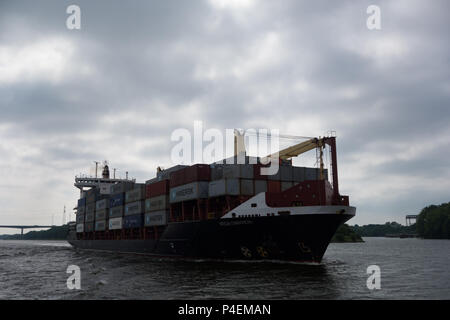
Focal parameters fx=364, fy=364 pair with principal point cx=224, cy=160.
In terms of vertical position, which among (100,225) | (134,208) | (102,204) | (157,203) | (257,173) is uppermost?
(257,173)

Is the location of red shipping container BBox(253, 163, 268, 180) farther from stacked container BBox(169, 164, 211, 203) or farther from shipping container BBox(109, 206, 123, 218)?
shipping container BBox(109, 206, 123, 218)

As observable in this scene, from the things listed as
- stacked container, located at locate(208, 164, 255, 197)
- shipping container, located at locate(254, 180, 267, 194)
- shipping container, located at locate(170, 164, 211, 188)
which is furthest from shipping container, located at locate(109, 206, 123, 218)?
shipping container, located at locate(254, 180, 267, 194)

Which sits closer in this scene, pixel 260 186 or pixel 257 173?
pixel 260 186

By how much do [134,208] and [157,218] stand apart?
346 inches

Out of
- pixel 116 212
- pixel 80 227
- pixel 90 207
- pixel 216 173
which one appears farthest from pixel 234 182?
pixel 80 227

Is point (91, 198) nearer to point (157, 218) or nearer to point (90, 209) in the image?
point (90, 209)

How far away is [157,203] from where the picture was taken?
48406 millimetres

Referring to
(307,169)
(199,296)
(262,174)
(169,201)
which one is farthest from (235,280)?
(169,201)

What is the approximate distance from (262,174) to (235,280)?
48.4 feet

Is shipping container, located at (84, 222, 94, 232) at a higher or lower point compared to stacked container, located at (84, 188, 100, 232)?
lower

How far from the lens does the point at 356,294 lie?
68.2 feet

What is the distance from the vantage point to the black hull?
102ft

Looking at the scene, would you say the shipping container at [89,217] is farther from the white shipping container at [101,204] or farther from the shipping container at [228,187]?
the shipping container at [228,187]

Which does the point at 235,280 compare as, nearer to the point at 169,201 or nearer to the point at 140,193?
the point at 169,201
